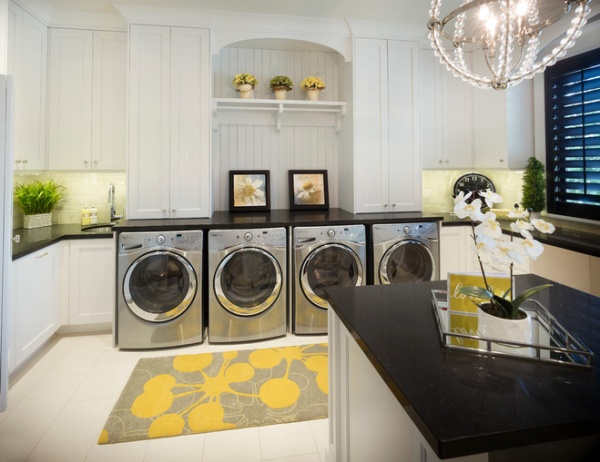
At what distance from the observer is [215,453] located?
1779 mm

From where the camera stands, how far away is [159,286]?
281cm

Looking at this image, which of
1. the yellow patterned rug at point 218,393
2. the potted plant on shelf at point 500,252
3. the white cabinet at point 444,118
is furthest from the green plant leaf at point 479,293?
the white cabinet at point 444,118

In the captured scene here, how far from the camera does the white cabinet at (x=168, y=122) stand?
3.00 metres

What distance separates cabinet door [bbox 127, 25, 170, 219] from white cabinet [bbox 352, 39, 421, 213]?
5.68 feet

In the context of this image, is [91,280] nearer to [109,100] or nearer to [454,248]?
[109,100]

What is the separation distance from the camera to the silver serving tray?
868mm

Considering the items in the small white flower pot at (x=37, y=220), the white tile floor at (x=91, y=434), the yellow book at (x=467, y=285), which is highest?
the small white flower pot at (x=37, y=220)

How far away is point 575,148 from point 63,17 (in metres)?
4.55

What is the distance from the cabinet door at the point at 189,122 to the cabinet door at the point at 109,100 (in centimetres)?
54

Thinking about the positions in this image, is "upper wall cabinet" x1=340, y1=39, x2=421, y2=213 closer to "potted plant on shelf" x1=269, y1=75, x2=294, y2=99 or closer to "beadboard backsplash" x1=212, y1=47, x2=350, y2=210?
"beadboard backsplash" x1=212, y1=47, x2=350, y2=210

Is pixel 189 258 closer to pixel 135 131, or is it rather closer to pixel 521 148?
pixel 135 131

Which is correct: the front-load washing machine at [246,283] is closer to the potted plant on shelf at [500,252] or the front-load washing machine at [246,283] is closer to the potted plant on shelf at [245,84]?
the potted plant on shelf at [245,84]

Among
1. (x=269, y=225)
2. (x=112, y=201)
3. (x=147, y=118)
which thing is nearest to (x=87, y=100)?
(x=147, y=118)

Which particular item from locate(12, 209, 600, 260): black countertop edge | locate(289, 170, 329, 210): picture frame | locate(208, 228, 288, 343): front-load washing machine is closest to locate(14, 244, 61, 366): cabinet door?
locate(12, 209, 600, 260): black countertop edge
